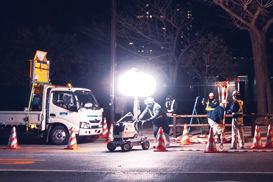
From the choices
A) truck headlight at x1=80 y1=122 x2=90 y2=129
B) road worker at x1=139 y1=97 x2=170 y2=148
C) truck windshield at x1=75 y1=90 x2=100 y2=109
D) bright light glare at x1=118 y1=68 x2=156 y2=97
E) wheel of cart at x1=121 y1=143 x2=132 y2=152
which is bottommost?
wheel of cart at x1=121 y1=143 x2=132 y2=152

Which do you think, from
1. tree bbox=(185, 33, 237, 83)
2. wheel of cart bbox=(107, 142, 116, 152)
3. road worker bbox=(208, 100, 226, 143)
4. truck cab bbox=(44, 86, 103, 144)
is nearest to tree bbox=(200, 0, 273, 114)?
tree bbox=(185, 33, 237, 83)

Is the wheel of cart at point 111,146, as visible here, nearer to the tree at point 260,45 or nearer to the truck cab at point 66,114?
the truck cab at point 66,114

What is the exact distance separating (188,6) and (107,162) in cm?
1653

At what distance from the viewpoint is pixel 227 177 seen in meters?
8.41

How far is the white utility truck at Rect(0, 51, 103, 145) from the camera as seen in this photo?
1574 cm

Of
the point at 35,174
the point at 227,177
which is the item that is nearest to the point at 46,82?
the point at 35,174

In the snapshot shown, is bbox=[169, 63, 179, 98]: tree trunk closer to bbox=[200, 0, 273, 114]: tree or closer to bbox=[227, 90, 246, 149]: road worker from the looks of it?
bbox=[200, 0, 273, 114]: tree

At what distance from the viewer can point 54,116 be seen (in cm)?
1577

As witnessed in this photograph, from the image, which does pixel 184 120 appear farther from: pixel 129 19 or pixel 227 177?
pixel 227 177

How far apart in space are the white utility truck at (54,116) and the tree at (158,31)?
30.9 feet

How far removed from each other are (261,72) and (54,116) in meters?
12.9

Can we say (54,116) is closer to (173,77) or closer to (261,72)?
(173,77)

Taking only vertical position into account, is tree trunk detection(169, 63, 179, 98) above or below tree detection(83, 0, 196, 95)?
below

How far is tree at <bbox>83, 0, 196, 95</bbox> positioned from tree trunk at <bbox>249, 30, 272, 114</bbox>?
4.21 m
